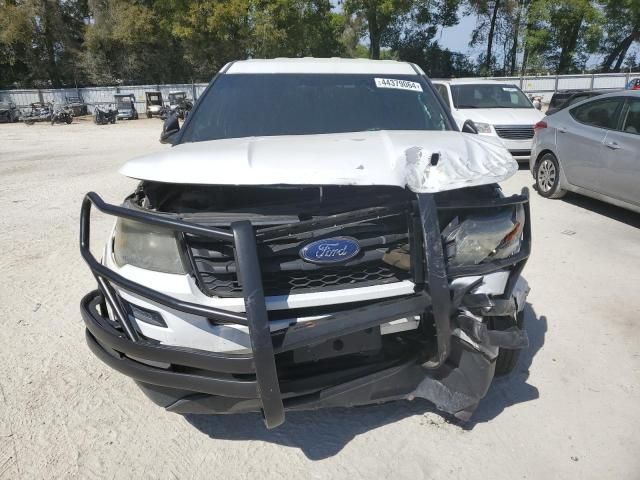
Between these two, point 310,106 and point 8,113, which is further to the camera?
point 8,113

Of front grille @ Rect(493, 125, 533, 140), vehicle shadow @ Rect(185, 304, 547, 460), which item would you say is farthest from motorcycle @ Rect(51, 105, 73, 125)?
vehicle shadow @ Rect(185, 304, 547, 460)

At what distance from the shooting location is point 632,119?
5.79 meters

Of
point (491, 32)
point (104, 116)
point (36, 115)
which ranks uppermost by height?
point (491, 32)

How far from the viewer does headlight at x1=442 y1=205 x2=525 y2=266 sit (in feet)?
7.29

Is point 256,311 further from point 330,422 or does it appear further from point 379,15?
point 379,15

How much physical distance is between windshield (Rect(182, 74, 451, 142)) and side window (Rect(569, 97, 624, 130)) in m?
3.66

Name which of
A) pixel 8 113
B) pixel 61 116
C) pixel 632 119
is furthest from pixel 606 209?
pixel 8 113

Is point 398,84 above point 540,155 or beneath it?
Result: above

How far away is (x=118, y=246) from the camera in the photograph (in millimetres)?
2277

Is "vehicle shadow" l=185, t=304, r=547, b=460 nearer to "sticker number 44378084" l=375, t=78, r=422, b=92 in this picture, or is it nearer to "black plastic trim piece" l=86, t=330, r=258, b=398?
"black plastic trim piece" l=86, t=330, r=258, b=398

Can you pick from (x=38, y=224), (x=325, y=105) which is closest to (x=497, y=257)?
(x=325, y=105)

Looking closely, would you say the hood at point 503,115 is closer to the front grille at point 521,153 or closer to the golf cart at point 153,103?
the front grille at point 521,153

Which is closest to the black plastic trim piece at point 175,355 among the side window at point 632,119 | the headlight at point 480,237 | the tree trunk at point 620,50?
the headlight at point 480,237

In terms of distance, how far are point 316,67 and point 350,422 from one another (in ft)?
8.47
